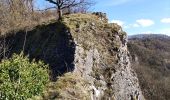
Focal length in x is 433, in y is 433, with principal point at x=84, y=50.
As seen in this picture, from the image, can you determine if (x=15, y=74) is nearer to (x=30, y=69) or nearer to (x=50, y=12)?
(x=30, y=69)

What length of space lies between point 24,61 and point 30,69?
0.57m

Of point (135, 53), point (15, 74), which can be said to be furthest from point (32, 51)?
point (135, 53)

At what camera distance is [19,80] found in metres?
17.2

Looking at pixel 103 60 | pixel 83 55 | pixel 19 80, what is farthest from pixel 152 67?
pixel 19 80

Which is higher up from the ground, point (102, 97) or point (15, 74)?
point (15, 74)

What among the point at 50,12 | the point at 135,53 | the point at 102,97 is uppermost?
the point at 50,12

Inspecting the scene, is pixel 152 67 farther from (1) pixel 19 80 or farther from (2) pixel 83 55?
(1) pixel 19 80

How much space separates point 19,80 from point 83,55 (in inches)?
238

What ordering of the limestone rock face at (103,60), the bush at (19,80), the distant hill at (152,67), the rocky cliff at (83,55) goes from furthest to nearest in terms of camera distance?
the distant hill at (152,67) < the limestone rock face at (103,60) < the rocky cliff at (83,55) < the bush at (19,80)

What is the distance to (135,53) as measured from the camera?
491 ft

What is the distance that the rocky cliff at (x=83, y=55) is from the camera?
66.5 feet

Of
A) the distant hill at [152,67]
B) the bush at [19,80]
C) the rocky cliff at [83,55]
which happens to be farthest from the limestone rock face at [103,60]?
the distant hill at [152,67]

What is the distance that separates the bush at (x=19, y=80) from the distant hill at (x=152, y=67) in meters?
90.7

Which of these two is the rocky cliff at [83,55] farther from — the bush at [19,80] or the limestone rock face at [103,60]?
the bush at [19,80]
